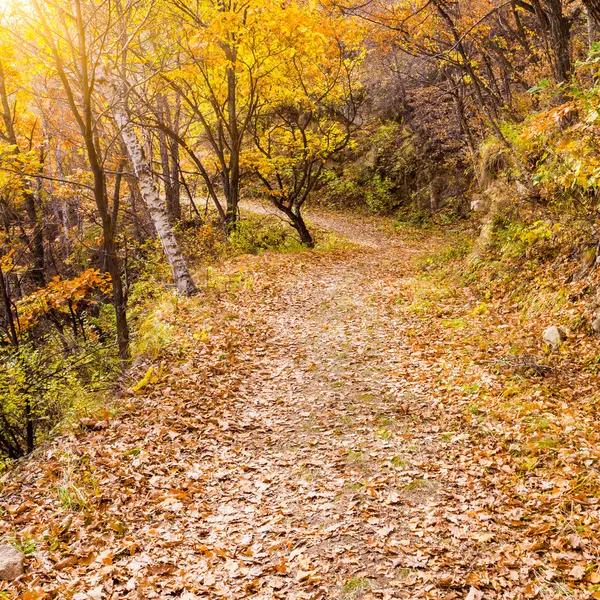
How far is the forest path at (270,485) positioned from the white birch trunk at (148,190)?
2.13m

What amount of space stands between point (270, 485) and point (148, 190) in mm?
7849

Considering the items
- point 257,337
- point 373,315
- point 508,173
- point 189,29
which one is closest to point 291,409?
point 257,337

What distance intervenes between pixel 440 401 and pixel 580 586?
3.30 meters

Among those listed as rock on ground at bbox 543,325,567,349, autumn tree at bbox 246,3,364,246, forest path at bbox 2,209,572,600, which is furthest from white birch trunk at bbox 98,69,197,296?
rock on ground at bbox 543,325,567,349

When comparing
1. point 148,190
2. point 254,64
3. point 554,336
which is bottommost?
point 554,336

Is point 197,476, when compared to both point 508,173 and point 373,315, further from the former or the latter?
point 508,173

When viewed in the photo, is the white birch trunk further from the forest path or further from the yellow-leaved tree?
the yellow-leaved tree

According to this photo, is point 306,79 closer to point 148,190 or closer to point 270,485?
point 148,190

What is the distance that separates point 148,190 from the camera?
1103 centimetres

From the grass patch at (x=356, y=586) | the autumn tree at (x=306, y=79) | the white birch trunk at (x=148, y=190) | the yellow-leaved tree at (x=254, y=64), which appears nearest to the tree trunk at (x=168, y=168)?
the yellow-leaved tree at (x=254, y=64)

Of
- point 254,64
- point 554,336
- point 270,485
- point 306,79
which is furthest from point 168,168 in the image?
point 270,485

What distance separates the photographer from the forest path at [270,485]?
4.30m

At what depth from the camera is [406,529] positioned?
470 cm

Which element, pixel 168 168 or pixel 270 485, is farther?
pixel 168 168
